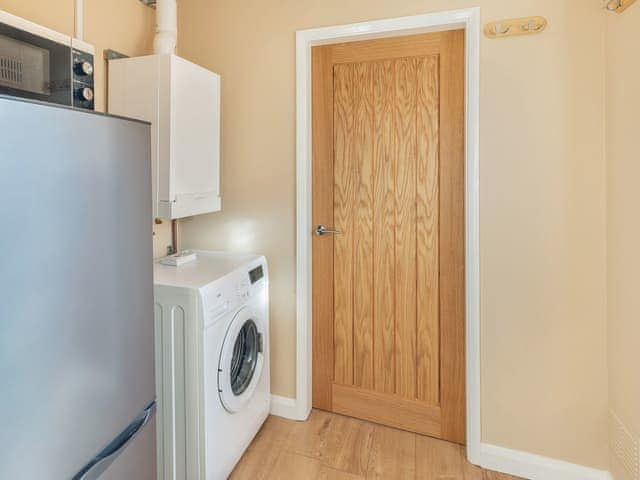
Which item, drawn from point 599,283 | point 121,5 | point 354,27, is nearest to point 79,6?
point 121,5

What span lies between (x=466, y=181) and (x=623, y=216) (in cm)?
62

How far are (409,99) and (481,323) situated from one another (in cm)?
118

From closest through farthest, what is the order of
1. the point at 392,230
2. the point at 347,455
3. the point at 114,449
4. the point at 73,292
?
the point at 73,292 → the point at 114,449 → the point at 347,455 → the point at 392,230

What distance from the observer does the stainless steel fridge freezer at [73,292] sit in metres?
0.72

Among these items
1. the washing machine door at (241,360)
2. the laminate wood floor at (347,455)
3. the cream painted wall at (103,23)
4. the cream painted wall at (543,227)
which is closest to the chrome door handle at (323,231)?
the washing machine door at (241,360)

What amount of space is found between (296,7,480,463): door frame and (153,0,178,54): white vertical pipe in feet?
2.14

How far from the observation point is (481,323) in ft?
6.00

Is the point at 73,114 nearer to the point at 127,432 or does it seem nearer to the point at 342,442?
the point at 127,432

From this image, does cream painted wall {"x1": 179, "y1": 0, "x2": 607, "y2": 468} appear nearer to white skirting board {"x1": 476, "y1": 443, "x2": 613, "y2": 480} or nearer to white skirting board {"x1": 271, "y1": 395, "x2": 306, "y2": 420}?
white skirting board {"x1": 476, "y1": 443, "x2": 613, "y2": 480}

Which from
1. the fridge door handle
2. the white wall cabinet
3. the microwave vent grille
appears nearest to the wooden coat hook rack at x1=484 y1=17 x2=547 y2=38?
the white wall cabinet

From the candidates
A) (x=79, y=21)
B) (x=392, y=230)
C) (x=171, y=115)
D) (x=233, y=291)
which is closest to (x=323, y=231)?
(x=392, y=230)

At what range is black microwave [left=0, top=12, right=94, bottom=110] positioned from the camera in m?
1.24

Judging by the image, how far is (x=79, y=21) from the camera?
176cm

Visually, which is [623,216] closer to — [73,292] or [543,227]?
[543,227]
